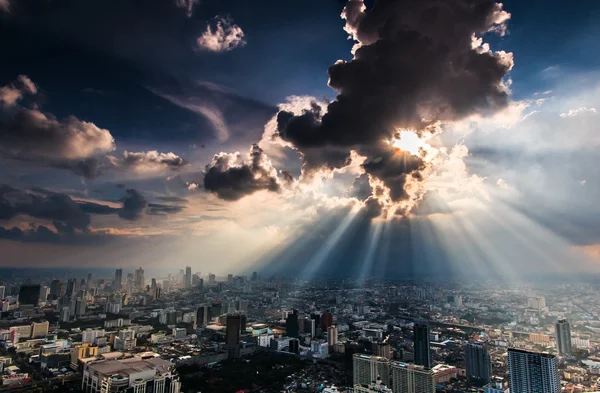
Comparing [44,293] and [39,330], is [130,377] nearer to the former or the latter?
[39,330]

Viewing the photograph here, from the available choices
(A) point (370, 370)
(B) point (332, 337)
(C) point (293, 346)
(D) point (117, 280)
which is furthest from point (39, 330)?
(A) point (370, 370)

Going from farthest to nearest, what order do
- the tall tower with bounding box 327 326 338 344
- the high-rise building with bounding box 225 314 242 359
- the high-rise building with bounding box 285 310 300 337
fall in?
the high-rise building with bounding box 285 310 300 337 < the tall tower with bounding box 327 326 338 344 < the high-rise building with bounding box 225 314 242 359

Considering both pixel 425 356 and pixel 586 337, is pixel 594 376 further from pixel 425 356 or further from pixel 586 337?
pixel 425 356

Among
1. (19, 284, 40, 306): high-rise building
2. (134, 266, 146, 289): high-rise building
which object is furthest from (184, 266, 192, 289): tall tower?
(19, 284, 40, 306): high-rise building

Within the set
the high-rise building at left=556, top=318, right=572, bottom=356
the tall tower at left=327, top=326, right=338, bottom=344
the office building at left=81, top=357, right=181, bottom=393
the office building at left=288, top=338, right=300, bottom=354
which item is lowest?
the office building at left=288, top=338, right=300, bottom=354

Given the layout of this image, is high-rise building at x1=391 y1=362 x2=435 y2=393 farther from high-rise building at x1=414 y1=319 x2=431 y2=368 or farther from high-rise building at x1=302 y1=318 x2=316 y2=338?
high-rise building at x1=302 y1=318 x2=316 y2=338

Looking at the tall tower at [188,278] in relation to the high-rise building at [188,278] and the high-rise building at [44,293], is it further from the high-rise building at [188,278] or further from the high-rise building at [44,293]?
the high-rise building at [44,293]

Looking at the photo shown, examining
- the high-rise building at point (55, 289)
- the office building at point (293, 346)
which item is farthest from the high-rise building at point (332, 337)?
the high-rise building at point (55, 289)
